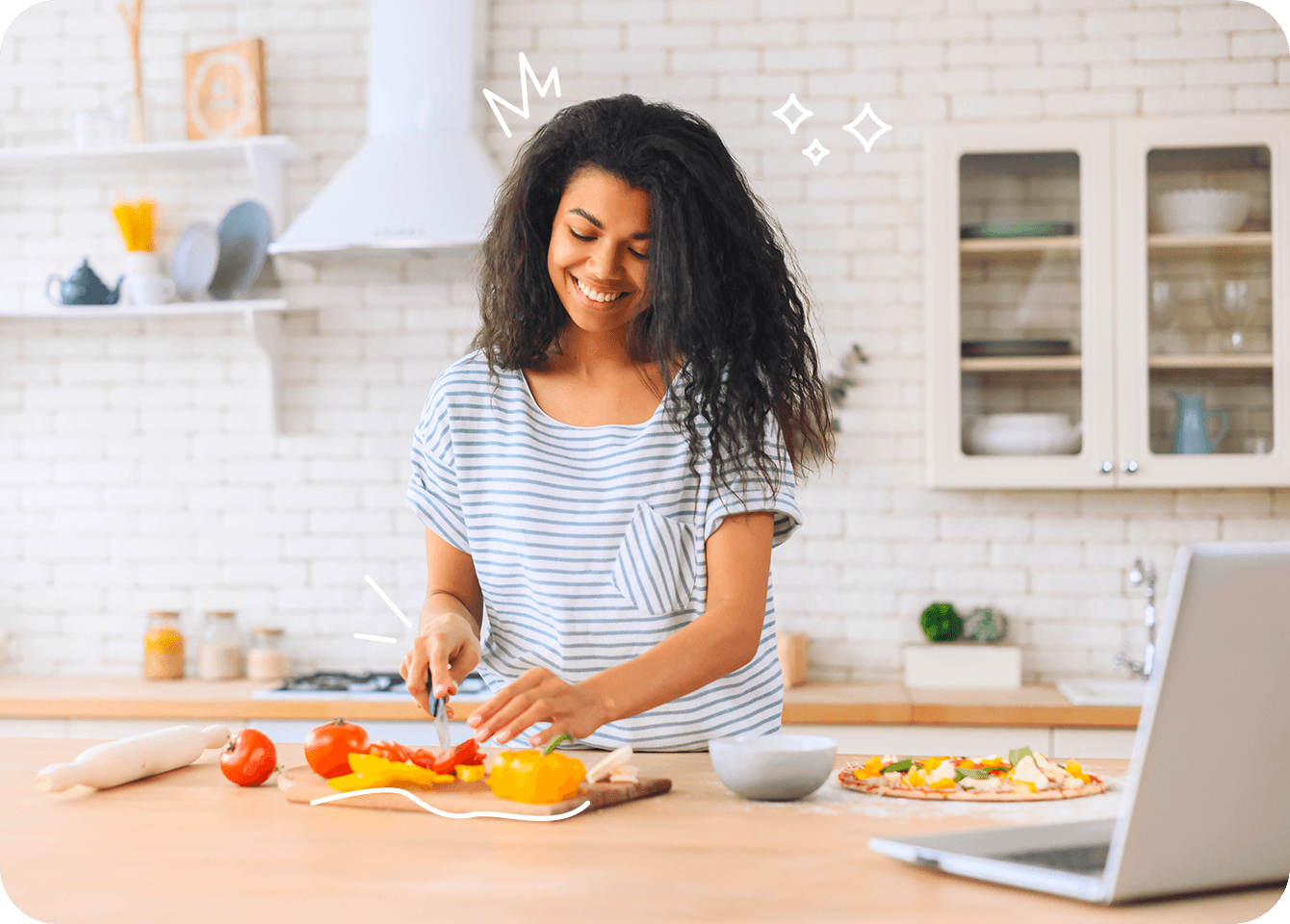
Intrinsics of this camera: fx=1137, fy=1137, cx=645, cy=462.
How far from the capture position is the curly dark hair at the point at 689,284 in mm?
1580

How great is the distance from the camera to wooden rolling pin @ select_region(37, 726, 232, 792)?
1.24 meters

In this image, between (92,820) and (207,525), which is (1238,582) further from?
(207,525)

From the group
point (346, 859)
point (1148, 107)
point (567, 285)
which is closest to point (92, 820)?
point (346, 859)

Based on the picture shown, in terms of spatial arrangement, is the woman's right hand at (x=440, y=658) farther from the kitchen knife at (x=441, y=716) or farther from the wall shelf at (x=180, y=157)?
the wall shelf at (x=180, y=157)

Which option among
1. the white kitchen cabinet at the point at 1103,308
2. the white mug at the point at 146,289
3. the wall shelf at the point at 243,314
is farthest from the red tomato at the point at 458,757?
the white mug at the point at 146,289

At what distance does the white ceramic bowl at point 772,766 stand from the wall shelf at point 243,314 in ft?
8.26

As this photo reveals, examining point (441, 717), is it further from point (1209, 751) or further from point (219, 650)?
point (219, 650)

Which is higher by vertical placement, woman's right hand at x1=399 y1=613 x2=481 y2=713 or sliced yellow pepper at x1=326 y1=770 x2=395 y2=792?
woman's right hand at x1=399 y1=613 x2=481 y2=713

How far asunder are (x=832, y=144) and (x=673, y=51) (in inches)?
22.3

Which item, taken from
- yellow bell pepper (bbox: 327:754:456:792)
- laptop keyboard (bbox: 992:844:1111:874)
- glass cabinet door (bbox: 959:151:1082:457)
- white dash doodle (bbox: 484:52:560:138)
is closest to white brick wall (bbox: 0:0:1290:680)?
white dash doodle (bbox: 484:52:560:138)

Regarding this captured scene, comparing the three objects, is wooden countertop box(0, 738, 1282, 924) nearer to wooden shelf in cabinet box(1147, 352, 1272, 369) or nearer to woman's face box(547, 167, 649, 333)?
woman's face box(547, 167, 649, 333)

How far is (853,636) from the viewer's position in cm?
338

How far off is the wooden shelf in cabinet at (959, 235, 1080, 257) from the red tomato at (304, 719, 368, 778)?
2.42 m

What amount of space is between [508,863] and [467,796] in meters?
0.23
